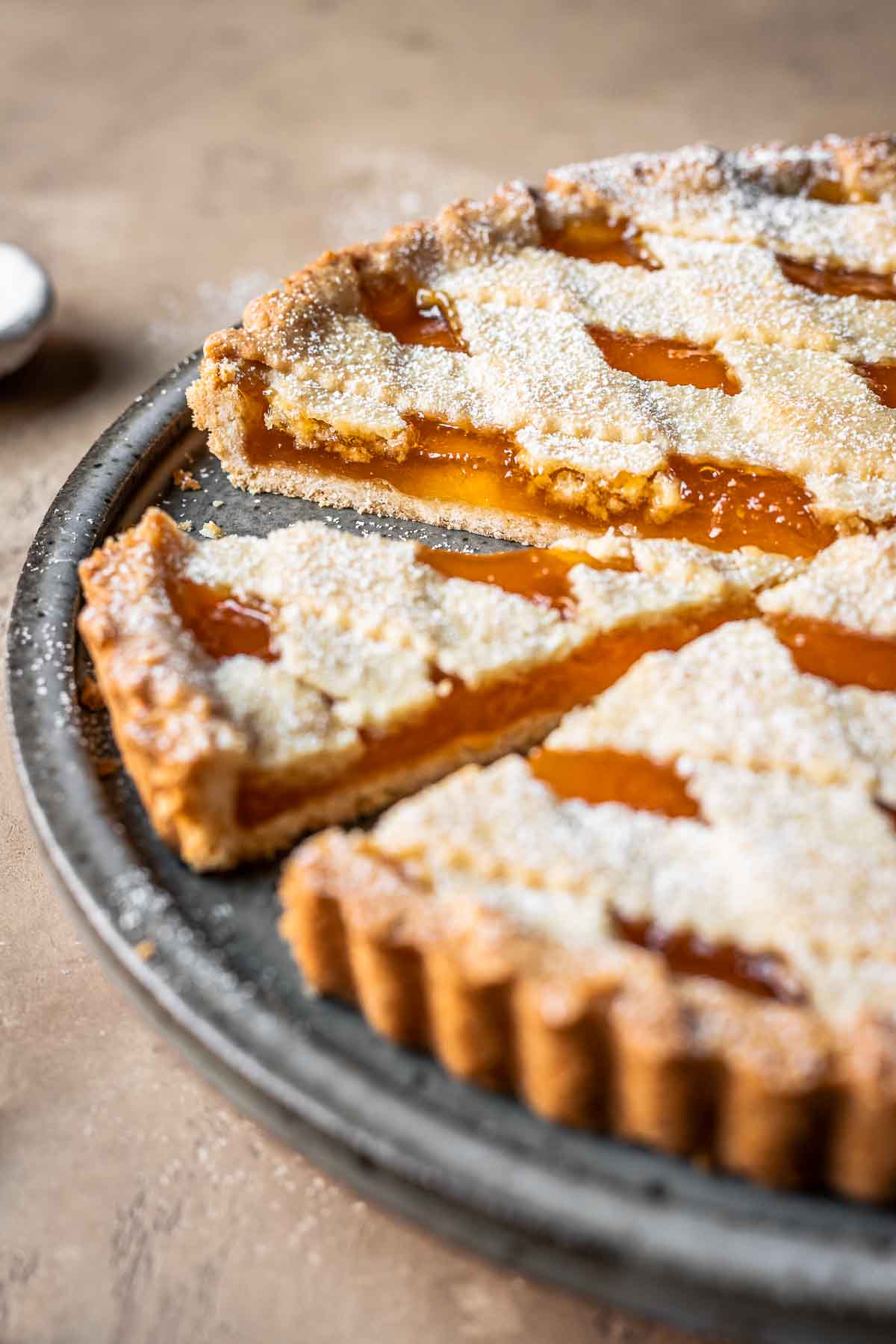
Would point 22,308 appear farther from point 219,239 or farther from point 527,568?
point 527,568


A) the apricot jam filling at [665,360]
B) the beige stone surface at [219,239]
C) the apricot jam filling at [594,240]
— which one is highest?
the apricot jam filling at [594,240]

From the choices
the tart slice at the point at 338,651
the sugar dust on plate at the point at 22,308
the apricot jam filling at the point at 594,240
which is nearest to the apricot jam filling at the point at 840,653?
the tart slice at the point at 338,651

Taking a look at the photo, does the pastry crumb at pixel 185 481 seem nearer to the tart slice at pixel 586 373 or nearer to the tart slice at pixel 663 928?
the tart slice at pixel 586 373

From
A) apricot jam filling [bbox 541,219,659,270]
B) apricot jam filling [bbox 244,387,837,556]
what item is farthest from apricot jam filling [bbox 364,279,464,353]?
apricot jam filling [bbox 541,219,659,270]

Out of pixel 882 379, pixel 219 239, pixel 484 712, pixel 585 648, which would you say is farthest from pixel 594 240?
pixel 219 239

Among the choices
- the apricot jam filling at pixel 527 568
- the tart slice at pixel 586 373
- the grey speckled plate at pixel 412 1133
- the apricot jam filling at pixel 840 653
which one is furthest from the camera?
the tart slice at pixel 586 373

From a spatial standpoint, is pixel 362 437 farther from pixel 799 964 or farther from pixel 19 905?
pixel 799 964

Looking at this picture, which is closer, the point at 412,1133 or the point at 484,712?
the point at 412,1133
